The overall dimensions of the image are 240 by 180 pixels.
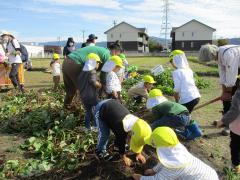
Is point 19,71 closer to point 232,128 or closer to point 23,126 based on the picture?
point 23,126

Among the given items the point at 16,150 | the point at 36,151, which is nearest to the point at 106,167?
the point at 36,151

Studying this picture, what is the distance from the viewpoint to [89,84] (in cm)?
623

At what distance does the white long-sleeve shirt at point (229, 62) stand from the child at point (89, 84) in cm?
214

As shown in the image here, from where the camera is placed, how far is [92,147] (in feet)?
18.5

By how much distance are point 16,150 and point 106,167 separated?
1.62 m

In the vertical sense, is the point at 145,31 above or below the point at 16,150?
above

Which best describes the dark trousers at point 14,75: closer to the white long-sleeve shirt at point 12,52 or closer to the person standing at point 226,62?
the white long-sleeve shirt at point 12,52

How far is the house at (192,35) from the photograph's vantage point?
77.2m

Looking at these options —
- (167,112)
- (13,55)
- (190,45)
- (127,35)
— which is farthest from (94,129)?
(127,35)

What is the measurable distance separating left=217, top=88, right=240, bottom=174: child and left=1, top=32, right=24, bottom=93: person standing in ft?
24.4

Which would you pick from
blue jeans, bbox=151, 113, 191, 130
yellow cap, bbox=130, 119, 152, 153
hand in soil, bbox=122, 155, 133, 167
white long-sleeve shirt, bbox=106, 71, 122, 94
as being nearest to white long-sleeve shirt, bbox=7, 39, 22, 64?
white long-sleeve shirt, bbox=106, 71, 122, 94

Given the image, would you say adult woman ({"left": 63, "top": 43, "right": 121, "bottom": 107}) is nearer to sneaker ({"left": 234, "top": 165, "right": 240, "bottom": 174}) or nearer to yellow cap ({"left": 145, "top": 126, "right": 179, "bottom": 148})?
sneaker ({"left": 234, "top": 165, "right": 240, "bottom": 174})

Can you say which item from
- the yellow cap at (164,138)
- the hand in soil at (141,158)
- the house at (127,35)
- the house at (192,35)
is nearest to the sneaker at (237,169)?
the hand in soil at (141,158)

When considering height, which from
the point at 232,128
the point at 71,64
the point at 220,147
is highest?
the point at 71,64
